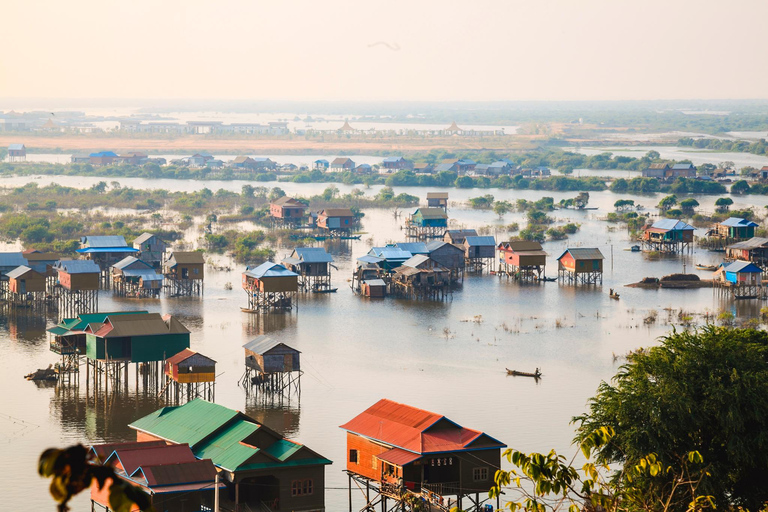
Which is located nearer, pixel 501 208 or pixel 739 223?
pixel 739 223

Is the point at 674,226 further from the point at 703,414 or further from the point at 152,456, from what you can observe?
the point at 152,456

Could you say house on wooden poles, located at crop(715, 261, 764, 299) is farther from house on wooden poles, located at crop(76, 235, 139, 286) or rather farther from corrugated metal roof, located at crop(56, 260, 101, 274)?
corrugated metal roof, located at crop(56, 260, 101, 274)

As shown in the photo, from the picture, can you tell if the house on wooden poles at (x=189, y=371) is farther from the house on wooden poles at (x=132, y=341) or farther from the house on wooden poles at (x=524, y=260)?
the house on wooden poles at (x=524, y=260)

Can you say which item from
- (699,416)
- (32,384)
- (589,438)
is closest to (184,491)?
(699,416)

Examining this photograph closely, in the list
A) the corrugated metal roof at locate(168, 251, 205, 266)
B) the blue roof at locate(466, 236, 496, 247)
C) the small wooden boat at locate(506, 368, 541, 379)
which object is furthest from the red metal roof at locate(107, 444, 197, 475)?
the blue roof at locate(466, 236, 496, 247)

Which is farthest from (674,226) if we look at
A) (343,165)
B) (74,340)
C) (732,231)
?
(343,165)

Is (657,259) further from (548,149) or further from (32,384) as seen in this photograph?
(548,149)
